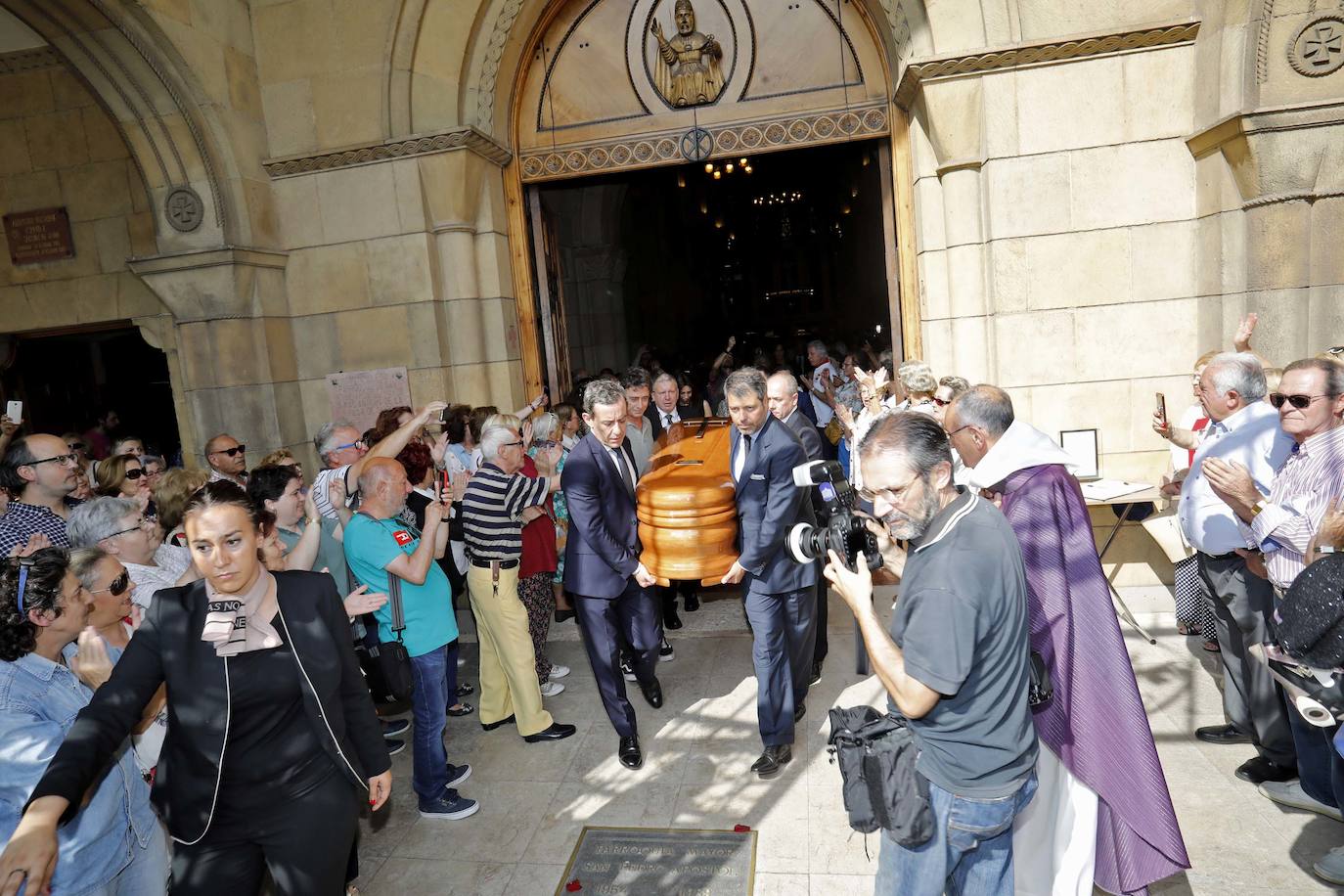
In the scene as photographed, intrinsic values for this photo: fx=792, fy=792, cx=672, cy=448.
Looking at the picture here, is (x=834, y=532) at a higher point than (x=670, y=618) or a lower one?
higher

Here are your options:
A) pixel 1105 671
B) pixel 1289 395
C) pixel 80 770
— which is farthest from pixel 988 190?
pixel 80 770

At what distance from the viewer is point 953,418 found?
3.12m

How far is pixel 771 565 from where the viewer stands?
407cm

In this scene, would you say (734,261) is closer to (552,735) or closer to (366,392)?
(366,392)

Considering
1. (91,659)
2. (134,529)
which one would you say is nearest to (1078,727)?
(91,659)

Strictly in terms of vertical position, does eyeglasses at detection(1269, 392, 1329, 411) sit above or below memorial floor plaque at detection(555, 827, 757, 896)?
above

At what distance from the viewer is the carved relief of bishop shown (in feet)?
24.1

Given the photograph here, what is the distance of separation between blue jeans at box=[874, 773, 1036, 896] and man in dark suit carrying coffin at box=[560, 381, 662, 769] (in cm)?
212

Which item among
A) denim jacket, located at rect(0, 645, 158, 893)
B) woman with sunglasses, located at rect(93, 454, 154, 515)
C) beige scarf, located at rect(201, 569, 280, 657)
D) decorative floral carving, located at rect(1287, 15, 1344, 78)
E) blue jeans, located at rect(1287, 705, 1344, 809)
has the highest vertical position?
decorative floral carving, located at rect(1287, 15, 1344, 78)

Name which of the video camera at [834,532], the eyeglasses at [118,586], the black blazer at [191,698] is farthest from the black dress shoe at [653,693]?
the eyeglasses at [118,586]

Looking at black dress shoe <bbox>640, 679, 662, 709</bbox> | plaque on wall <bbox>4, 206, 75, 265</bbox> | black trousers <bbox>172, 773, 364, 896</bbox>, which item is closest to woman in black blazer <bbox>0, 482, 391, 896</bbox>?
black trousers <bbox>172, 773, 364, 896</bbox>

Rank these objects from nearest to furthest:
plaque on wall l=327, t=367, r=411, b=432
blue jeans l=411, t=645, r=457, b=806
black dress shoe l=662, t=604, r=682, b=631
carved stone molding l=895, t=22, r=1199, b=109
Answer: blue jeans l=411, t=645, r=457, b=806, carved stone molding l=895, t=22, r=1199, b=109, black dress shoe l=662, t=604, r=682, b=631, plaque on wall l=327, t=367, r=411, b=432

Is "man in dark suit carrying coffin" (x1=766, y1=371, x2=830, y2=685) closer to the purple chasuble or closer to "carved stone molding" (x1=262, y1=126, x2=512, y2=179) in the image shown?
the purple chasuble

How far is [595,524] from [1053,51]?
4903mm
